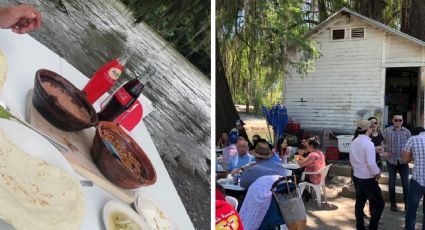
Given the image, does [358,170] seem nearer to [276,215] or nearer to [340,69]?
[276,215]

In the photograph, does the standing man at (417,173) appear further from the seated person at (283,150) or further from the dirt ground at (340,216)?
the seated person at (283,150)

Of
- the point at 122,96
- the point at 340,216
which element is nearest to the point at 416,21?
the point at 340,216

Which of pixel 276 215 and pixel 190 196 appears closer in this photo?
pixel 190 196

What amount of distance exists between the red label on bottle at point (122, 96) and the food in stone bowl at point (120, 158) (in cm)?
9

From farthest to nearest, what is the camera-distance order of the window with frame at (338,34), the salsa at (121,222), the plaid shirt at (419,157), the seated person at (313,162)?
the window with frame at (338,34) → the seated person at (313,162) → the plaid shirt at (419,157) → the salsa at (121,222)

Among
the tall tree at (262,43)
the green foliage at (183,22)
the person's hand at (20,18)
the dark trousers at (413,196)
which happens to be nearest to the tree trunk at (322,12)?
the tall tree at (262,43)

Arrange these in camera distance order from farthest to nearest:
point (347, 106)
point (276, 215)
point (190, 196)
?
point (347, 106), point (276, 215), point (190, 196)

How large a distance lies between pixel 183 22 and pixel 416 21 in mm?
14911

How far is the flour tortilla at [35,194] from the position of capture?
1.36m

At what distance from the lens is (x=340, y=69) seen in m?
15.5

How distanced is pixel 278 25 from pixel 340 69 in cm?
356

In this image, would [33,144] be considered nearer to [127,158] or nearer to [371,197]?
[127,158]

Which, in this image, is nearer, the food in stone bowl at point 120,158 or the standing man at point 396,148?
the food in stone bowl at point 120,158

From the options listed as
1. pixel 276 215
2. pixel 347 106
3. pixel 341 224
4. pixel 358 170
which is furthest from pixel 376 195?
pixel 347 106
